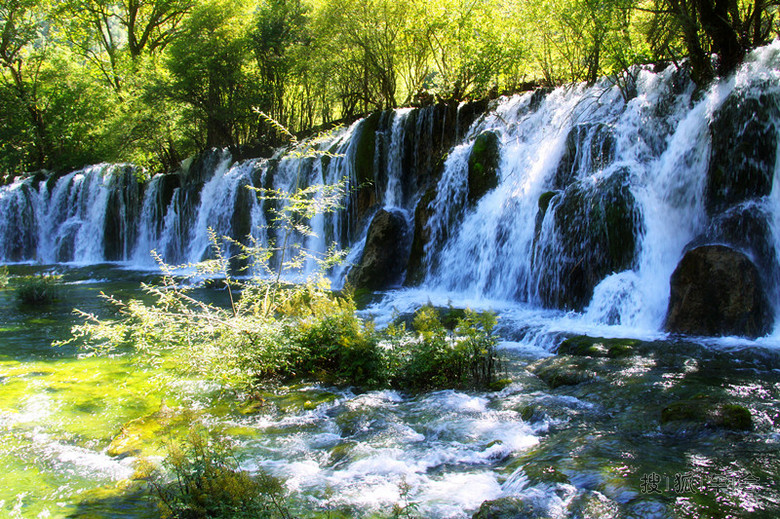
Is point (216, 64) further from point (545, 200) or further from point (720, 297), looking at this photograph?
point (720, 297)

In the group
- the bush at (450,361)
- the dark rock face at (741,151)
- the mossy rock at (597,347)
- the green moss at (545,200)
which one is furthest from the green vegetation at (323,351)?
the dark rock face at (741,151)

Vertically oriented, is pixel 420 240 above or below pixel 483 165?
below

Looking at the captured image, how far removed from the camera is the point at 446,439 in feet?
17.1

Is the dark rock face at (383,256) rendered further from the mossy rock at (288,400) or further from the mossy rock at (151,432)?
the mossy rock at (151,432)

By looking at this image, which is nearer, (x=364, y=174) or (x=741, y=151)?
(x=741, y=151)

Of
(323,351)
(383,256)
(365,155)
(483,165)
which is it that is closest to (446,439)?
(323,351)

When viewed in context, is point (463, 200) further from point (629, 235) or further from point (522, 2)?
point (522, 2)

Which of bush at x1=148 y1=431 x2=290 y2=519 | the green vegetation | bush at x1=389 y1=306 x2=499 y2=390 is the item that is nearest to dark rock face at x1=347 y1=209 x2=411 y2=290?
the green vegetation

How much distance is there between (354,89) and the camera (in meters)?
26.0

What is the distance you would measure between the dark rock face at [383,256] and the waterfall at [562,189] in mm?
635

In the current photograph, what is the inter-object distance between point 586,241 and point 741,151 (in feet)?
9.71

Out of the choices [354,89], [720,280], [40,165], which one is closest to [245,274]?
[354,89]

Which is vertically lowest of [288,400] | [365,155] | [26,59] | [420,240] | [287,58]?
[288,400]

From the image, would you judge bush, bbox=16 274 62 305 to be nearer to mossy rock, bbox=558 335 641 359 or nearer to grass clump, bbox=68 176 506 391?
grass clump, bbox=68 176 506 391
